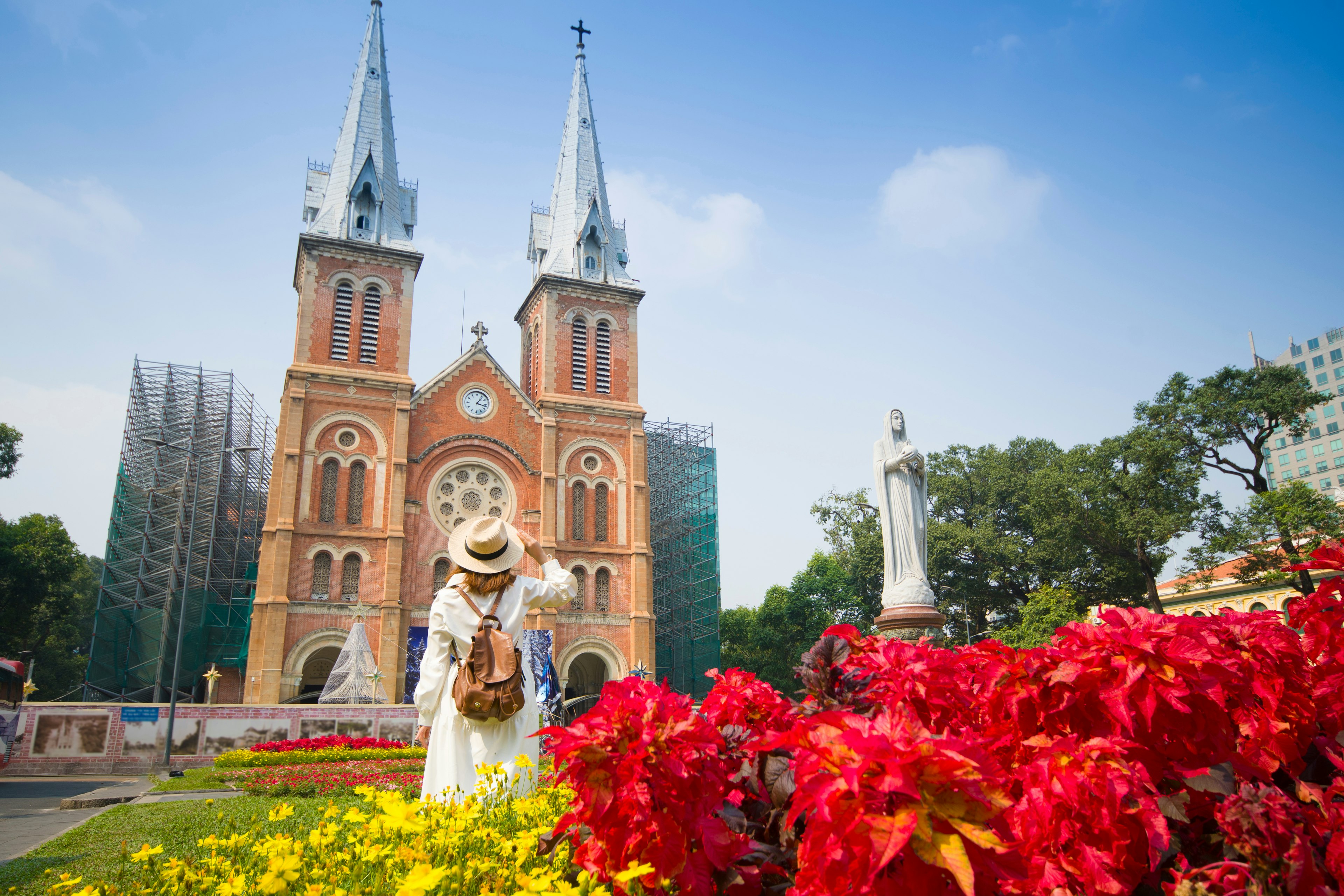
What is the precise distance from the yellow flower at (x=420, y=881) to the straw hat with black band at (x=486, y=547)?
3.78 metres

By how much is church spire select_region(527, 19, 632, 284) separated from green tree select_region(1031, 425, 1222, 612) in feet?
62.9

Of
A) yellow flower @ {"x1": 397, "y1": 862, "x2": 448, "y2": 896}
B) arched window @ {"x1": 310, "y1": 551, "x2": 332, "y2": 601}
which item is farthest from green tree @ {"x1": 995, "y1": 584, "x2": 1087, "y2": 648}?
yellow flower @ {"x1": 397, "y1": 862, "x2": 448, "y2": 896}

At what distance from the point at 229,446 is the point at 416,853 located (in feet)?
133

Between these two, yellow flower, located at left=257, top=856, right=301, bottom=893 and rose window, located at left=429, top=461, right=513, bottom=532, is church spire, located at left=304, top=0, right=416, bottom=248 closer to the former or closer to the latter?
rose window, located at left=429, top=461, right=513, bottom=532

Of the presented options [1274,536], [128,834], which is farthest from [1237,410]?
[128,834]

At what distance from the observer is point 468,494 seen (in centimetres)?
3088

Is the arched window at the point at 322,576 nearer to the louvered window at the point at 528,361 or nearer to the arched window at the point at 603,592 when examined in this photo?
the arched window at the point at 603,592

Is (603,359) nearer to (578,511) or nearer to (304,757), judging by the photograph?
(578,511)

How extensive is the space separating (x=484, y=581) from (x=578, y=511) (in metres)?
26.3

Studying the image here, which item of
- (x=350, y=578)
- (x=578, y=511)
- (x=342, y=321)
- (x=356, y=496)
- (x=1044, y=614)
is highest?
(x=342, y=321)

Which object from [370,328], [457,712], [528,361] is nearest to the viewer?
[457,712]

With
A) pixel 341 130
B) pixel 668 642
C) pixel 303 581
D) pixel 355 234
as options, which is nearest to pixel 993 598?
pixel 668 642

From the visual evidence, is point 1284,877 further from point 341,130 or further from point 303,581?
point 341,130

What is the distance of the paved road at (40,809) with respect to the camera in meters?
8.43
